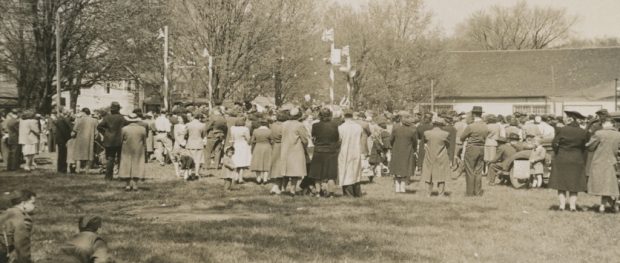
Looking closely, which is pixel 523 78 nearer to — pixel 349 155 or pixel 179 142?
pixel 179 142

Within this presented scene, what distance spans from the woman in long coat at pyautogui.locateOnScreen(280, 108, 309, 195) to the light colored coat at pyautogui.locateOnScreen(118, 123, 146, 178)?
2968mm

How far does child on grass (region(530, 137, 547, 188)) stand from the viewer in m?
18.0

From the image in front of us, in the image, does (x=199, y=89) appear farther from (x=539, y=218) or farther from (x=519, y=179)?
(x=539, y=218)

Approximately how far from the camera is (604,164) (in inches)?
516

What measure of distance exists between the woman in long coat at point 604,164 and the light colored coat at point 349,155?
449cm

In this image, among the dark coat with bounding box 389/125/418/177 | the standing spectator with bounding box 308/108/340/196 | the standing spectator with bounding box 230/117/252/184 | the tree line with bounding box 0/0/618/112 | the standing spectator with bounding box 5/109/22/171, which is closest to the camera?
the standing spectator with bounding box 308/108/340/196

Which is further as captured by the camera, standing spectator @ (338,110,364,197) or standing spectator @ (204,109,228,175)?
standing spectator @ (204,109,228,175)

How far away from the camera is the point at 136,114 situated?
1783 cm

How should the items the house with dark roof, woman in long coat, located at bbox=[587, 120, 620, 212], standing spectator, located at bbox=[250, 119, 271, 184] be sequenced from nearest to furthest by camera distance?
woman in long coat, located at bbox=[587, 120, 620, 212], standing spectator, located at bbox=[250, 119, 271, 184], the house with dark roof

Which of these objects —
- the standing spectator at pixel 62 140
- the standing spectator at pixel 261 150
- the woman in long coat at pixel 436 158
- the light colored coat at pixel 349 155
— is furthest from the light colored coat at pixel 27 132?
the woman in long coat at pixel 436 158

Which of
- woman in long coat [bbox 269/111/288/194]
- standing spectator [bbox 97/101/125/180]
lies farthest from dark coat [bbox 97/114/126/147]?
woman in long coat [bbox 269/111/288/194]

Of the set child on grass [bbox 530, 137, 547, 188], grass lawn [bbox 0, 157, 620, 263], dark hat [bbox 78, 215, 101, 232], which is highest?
child on grass [bbox 530, 137, 547, 188]

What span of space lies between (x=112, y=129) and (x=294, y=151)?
14.6 ft

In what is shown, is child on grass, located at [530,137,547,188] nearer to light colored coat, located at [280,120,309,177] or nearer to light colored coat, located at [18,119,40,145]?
light colored coat, located at [280,120,309,177]
